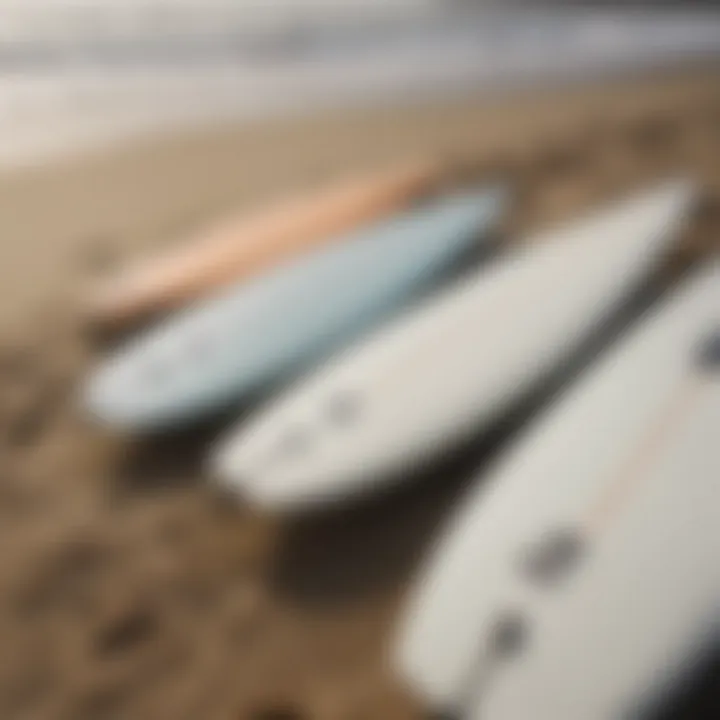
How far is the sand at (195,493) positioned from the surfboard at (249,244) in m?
0.02

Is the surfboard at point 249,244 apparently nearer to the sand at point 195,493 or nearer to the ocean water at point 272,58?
the sand at point 195,493

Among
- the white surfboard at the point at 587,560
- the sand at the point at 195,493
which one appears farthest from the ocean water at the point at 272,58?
the white surfboard at the point at 587,560

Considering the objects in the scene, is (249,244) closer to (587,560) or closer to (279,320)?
(279,320)

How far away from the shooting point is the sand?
38 cm

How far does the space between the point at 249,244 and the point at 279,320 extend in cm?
8

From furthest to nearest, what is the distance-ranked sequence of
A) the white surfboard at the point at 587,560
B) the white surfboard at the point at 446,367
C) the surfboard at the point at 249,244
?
the surfboard at the point at 249,244 < the white surfboard at the point at 446,367 < the white surfboard at the point at 587,560

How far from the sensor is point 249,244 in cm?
57

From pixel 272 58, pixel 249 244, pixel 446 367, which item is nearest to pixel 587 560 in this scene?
pixel 446 367

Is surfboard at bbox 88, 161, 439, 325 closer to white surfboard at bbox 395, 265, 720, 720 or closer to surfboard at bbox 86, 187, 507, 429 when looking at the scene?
surfboard at bbox 86, 187, 507, 429

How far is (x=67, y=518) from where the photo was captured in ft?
1.47

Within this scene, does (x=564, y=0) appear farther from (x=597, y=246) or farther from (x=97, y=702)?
(x=97, y=702)

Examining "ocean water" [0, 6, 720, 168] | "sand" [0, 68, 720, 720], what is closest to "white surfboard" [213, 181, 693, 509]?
"sand" [0, 68, 720, 720]

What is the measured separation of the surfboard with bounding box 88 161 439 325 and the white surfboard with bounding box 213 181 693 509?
0.27 feet

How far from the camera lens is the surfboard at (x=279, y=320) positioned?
47 cm
